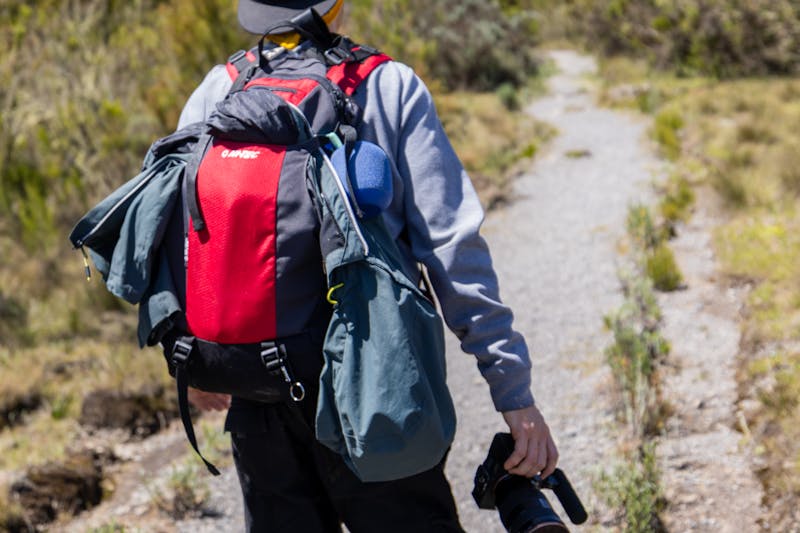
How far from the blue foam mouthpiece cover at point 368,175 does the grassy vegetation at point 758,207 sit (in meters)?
1.88

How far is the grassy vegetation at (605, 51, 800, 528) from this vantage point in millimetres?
3018

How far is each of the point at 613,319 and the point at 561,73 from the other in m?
15.3

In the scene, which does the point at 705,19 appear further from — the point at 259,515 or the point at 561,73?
the point at 259,515

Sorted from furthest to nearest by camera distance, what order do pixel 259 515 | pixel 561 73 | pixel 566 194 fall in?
1. pixel 561 73
2. pixel 566 194
3. pixel 259 515

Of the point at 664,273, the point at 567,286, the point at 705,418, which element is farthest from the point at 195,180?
the point at 567,286

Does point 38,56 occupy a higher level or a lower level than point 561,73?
higher

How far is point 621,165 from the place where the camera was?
8531mm

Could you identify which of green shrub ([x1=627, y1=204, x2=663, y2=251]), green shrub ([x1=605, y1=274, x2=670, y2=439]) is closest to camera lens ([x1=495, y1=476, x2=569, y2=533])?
green shrub ([x1=605, y1=274, x2=670, y2=439])

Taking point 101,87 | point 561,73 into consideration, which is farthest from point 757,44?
point 101,87

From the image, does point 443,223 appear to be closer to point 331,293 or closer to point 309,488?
point 331,293

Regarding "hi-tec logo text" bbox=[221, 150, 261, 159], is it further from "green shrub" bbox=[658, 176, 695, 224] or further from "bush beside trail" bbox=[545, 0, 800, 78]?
"bush beside trail" bbox=[545, 0, 800, 78]

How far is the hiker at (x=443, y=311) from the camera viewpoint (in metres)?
1.45

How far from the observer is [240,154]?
4.64 ft

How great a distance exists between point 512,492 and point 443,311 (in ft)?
1.16
